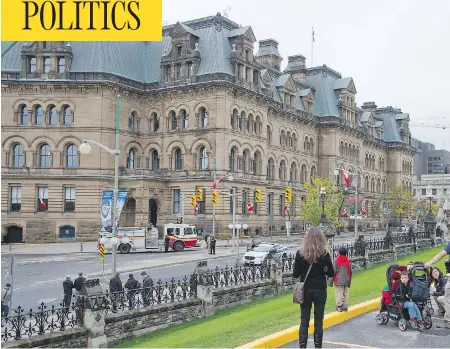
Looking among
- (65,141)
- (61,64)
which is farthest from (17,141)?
(61,64)

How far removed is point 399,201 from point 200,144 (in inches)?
1874

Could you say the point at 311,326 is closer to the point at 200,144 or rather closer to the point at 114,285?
the point at 114,285

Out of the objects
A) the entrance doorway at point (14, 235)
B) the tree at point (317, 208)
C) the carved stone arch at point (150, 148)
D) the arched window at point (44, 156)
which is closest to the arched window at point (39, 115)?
the arched window at point (44, 156)

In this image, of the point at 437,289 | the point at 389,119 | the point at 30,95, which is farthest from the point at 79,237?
the point at 389,119

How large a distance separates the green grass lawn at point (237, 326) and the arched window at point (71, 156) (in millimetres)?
36695

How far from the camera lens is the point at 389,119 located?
104750 millimetres

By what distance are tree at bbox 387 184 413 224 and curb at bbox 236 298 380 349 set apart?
77.0 meters

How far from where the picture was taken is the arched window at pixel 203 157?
182 feet

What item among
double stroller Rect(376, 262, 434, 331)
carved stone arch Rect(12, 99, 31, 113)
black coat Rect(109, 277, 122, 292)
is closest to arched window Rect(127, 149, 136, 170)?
carved stone arch Rect(12, 99, 31, 113)

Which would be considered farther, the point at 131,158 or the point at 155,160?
the point at 155,160

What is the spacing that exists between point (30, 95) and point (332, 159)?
1614 inches

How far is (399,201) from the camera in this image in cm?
9112

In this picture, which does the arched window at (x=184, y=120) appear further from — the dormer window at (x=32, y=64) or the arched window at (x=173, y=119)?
the dormer window at (x=32, y=64)

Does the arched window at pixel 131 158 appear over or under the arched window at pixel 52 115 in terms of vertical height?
under
